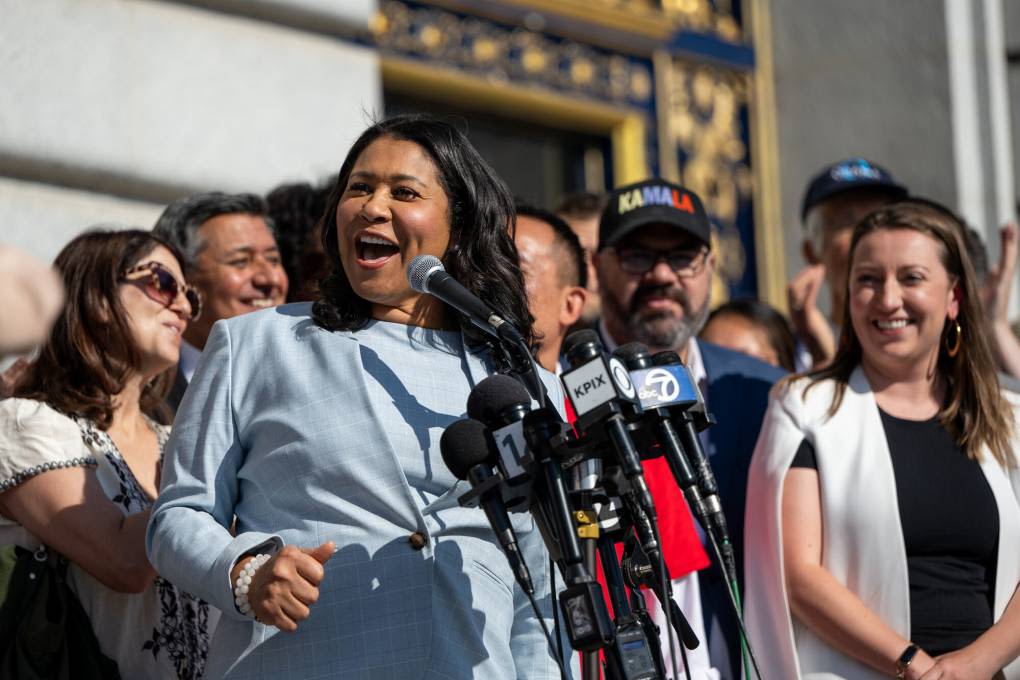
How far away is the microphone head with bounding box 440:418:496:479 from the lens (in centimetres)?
283

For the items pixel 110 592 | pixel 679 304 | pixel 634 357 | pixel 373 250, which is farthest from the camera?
pixel 679 304

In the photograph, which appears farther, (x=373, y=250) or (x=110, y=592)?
(x=110, y=592)

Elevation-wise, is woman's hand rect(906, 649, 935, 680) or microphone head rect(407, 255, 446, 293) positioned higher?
microphone head rect(407, 255, 446, 293)

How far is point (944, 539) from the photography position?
4203 mm

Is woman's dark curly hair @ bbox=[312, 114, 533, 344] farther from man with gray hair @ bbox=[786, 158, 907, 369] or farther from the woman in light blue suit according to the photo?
man with gray hair @ bbox=[786, 158, 907, 369]

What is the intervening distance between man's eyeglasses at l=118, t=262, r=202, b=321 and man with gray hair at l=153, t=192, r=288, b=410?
650 mm

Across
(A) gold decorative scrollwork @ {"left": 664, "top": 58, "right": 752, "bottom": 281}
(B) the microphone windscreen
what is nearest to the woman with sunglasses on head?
(B) the microphone windscreen

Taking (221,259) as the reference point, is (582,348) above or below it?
below

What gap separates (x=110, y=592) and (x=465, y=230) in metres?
1.17

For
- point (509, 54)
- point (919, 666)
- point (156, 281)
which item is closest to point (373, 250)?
point (156, 281)

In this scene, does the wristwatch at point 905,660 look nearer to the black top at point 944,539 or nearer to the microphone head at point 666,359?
the black top at point 944,539

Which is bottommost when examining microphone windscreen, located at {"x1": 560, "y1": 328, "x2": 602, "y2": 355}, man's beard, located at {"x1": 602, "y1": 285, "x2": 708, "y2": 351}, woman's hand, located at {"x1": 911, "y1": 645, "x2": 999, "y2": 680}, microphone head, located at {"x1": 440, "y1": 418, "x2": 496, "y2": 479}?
woman's hand, located at {"x1": 911, "y1": 645, "x2": 999, "y2": 680}

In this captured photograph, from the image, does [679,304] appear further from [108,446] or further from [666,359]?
[666,359]

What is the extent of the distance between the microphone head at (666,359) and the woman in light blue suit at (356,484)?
0.48 metres
